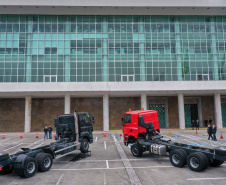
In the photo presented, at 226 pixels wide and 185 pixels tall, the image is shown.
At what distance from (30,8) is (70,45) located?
9.25 m

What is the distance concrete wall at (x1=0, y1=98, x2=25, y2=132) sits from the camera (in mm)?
37000

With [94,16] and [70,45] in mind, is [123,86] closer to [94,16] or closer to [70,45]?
[70,45]

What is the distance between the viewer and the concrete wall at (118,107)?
38.3 metres

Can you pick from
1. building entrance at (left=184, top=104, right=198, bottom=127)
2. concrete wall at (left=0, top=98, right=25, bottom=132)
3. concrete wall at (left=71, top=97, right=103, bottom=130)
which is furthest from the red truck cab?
concrete wall at (left=0, top=98, right=25, bottom=132)

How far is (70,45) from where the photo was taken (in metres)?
34.8

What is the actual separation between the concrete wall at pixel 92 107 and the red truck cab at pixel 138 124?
23859 mm

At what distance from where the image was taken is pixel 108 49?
35156 millimetres

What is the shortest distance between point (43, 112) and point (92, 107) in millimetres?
9747

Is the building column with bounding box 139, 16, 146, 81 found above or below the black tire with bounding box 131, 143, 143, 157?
above

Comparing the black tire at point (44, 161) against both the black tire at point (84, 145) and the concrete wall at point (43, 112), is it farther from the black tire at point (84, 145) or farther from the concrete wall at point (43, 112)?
the concrete wall at point (43, 112)

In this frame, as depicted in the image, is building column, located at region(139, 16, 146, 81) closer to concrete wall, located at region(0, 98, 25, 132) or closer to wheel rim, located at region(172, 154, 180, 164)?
concrete wall, located at region(0, 98, 25, 132)

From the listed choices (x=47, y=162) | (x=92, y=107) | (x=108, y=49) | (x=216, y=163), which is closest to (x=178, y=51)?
(x=108, y=49)

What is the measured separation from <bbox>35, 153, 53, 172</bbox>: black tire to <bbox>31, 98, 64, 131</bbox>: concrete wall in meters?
28.0

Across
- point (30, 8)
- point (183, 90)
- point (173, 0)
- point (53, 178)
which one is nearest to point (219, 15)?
point (173, 0)
